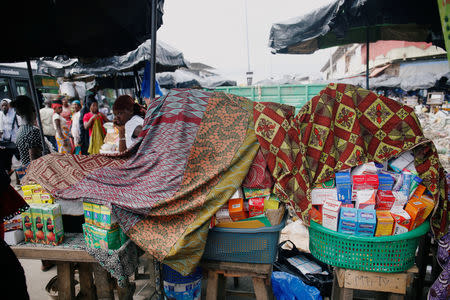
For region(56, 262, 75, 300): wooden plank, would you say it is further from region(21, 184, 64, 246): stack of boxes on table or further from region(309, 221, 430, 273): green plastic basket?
region(309, 221, 430, 273): green plastic basket

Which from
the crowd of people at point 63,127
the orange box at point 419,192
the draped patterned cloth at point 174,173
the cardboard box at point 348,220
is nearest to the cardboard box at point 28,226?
the draped patterned cloth at point 174,173

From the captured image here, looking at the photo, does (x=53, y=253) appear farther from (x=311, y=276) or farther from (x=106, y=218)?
(x=311, y=276)

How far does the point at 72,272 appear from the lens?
89.1 inches

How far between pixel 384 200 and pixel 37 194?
2684 millimetres

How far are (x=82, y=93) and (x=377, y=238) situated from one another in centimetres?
961

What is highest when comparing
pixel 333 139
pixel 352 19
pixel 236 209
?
pixel 352 19

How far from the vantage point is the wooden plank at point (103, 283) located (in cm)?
216

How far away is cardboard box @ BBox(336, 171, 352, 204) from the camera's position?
6.36 ft

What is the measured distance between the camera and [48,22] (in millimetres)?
3281

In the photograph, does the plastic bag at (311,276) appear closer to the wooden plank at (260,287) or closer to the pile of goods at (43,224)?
the wooden plank at (260,287)

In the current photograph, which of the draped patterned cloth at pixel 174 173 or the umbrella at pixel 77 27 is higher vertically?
the umbrella at pixel 77 27

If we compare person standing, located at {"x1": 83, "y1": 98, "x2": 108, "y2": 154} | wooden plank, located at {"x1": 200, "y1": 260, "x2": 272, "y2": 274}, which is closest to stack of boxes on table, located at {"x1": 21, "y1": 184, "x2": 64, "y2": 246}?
wooden plank, located at {"x1": 200, "y1": 260, "x2": 272, "y2": 274}

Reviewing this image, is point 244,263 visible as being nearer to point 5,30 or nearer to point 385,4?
point 385,4

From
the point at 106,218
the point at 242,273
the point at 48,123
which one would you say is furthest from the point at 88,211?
the point at 48,123
